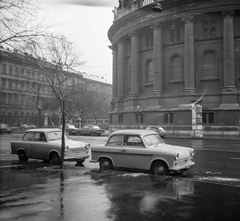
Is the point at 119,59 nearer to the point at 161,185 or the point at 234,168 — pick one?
the point at 234,168

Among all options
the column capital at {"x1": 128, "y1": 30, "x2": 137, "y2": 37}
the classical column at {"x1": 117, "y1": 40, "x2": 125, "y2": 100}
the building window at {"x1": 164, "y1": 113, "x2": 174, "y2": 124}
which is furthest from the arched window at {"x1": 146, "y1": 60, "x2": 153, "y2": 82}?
the building window at {"x1": 164, "y1": 113, "x2": 174, "y2": 124}

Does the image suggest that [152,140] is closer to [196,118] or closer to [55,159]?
[55,159]

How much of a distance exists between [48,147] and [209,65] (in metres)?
27.8

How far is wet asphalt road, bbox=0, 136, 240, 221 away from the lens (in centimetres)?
550

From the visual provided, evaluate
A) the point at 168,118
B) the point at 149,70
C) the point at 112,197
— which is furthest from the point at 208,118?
the point at 112,197

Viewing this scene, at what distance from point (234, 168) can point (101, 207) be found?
736 cm

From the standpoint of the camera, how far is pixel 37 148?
13.5m

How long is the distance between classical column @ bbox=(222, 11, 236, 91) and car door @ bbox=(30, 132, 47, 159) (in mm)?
25753

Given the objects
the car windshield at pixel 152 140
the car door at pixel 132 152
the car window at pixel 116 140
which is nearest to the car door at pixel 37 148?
the car window at pixel 116 140

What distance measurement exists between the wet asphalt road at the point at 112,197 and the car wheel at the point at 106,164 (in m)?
0.84

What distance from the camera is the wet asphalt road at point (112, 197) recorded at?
18.1 ft

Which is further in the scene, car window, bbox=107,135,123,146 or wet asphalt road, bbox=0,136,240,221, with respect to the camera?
car window, bbox=107,135,123,146

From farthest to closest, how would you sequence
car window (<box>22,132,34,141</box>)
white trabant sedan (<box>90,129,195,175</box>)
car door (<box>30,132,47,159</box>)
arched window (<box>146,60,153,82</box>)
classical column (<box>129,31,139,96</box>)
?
classical column (<box>129,31,139,96</box>) < arched window (<box>146,60,153,82</box>) < car window (<box>22,132,34,141</box>) < car door (<box>30,132,47,159</box>) < white trabant sedan (<box>90,129,195,175</box>)

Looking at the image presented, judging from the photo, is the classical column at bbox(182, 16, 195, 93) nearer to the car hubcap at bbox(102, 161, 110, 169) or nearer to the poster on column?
the poster on column
